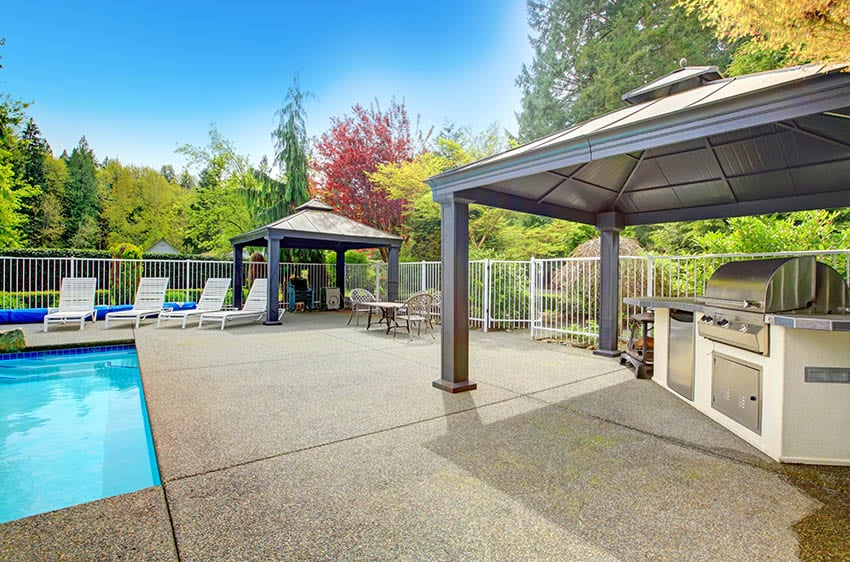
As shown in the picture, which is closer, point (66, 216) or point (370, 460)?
point (370, 460)

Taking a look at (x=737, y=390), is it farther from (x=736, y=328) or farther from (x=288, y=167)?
(x=288, y=167)

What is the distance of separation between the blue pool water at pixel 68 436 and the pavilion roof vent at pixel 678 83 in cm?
606

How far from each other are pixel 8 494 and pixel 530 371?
5.16 metres

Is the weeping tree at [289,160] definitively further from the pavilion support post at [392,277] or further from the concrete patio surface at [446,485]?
the concrete patio surface at [446,485]

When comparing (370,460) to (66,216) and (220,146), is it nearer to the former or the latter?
(220,146)

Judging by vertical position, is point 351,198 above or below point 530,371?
above

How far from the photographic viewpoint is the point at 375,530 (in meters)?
2.09

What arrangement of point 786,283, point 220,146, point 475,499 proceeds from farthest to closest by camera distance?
point 220,146
point 786,283
point 475,499

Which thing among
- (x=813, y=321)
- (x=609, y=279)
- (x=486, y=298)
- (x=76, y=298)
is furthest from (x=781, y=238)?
(x=76, y=298)

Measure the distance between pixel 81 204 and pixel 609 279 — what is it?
126 ft

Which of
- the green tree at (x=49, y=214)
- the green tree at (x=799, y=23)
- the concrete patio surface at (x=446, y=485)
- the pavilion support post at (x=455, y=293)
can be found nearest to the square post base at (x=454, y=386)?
the pavilion support post at (x=455, y=293)

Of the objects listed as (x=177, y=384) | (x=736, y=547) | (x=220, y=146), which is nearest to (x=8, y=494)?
(x=177, y=384)

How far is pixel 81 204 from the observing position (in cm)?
3138

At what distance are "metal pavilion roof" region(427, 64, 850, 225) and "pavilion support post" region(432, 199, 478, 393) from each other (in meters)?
0.24
